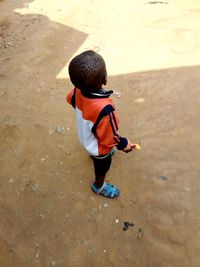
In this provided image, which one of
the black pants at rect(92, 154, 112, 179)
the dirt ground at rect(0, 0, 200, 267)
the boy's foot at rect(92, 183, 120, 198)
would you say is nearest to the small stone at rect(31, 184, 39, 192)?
the dirt ground at rect(0, 0, 200, 267)

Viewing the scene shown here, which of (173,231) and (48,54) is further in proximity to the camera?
(48,54)

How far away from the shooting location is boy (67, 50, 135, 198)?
2.11 m

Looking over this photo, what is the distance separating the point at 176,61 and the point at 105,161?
2547 millimetres

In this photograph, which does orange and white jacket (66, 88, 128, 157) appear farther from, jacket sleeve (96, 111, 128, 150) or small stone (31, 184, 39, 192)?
small stone (31, 184, 39, 192)

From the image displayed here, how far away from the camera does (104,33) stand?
18.4 ft

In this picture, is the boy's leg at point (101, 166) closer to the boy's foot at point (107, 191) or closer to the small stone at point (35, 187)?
the boy's foot at point (107, 191)

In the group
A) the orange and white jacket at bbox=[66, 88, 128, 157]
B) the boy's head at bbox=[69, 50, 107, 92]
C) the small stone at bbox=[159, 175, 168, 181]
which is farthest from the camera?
the small stone at bbox=[159, 175, 168, 181]

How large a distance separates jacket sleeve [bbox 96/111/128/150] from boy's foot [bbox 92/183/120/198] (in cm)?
71

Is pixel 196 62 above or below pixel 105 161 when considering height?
below

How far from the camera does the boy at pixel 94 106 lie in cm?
211

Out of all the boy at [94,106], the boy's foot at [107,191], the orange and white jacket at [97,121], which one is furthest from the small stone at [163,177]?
the orange and white jacket at [97,121]

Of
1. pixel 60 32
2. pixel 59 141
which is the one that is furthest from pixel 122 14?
pixel 59 141

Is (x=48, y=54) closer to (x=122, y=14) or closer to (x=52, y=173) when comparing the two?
(x=122, y=14)

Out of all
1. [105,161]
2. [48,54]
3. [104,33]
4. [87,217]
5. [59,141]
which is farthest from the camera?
[104,33]
